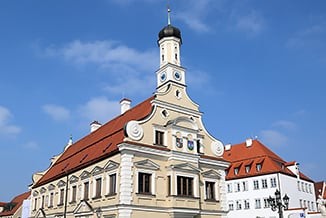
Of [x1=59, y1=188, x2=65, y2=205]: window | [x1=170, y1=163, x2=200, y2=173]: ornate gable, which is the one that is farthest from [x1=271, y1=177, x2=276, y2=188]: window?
[x1=59, y1=188, x2=65, y2=205]: window

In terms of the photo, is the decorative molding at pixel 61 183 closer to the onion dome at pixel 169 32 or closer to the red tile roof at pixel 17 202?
the onion dome at pixel 169 32

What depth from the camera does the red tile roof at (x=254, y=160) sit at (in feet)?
157

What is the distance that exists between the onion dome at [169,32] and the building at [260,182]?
2312cm

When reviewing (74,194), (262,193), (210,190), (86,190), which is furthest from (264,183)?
(86,190)

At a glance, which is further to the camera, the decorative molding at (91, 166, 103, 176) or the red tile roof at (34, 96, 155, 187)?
the red tile roof at (34, 96, 155, 187)

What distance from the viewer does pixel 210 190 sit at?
31.3 meters

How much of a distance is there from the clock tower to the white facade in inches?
865

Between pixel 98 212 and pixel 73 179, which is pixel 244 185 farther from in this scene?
pixel 98 212

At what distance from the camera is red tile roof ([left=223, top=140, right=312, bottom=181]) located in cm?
4778

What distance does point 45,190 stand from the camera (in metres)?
40.8

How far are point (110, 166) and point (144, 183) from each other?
2913 mm

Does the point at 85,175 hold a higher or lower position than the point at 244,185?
lower

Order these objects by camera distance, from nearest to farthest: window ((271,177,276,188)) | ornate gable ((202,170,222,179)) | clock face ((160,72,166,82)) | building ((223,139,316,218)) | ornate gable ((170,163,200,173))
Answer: ornate gable ((170,163,200,173)) → ornate gable ((202,170,222,179)) → clock face ((160,72,166,82)) → window ((271,177,276,188)) → building ((223,139,316,218))

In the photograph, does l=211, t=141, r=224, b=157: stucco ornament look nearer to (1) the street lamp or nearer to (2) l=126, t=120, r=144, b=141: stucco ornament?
(2) l=126, t=120, r=144, b=141: stucco ornament
